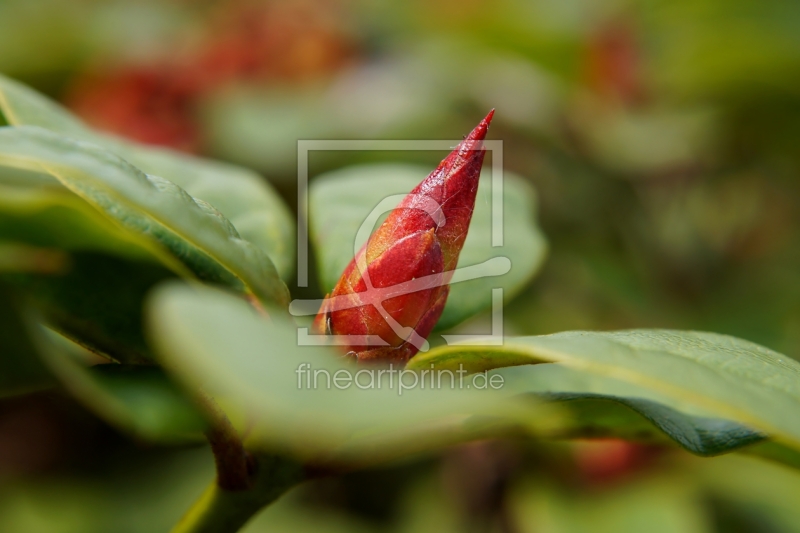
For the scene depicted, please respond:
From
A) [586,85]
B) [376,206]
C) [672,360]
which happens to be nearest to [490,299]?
[376,206]

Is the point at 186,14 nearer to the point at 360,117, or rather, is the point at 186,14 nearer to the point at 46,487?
the point at 360,117

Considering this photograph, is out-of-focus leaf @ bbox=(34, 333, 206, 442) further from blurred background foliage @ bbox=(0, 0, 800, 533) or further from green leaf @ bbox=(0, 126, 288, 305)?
blurred background foliage @ bbox=(0, 0, 800, 533)

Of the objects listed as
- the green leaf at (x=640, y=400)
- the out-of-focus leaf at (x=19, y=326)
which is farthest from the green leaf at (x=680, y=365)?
the out-of-focus leaf at (x=19, y=326)

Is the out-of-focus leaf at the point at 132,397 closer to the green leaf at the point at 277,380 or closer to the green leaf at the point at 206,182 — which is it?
the green leaf at the point at 277,380

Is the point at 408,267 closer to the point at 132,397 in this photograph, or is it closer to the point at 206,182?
the point at 132,397

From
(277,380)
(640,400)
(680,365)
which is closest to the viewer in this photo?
(277,380)

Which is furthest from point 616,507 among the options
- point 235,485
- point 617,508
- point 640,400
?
point 235,485
